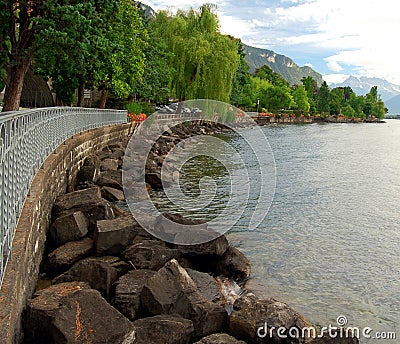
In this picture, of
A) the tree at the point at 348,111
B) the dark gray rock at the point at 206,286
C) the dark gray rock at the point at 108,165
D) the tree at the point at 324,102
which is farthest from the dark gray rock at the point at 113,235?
the tree at the point at 348,111

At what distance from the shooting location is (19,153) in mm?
6242

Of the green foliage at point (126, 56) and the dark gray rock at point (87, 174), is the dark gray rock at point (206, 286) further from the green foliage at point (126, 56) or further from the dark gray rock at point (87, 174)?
the green foliage at point (126, 56)

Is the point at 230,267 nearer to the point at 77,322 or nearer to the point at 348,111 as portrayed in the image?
the point at 77,322

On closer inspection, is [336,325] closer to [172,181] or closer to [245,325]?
[245,325]

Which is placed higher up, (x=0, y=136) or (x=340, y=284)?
(x=0, y=136)

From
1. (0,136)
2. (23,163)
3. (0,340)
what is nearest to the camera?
(0,340)

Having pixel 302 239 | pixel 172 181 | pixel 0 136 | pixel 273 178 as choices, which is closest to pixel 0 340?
pixel 0 136

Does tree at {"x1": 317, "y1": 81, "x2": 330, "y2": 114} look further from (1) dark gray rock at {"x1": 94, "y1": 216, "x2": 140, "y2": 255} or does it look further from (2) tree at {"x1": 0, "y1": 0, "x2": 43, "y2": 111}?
(1) dark gray rock at {"x1": 94, "y1": 216, "x2": 140, "y2": 255}

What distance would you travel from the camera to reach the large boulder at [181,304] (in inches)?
246

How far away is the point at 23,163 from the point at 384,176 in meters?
23.1

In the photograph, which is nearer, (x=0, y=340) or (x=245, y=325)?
(x=0, y=340)

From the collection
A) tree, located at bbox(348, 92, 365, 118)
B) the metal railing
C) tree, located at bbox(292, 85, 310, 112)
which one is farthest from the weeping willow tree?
tree, located at bbox(348, 92, 365, 118)

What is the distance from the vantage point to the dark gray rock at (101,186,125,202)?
1430 centimetres

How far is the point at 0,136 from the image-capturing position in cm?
461
